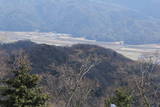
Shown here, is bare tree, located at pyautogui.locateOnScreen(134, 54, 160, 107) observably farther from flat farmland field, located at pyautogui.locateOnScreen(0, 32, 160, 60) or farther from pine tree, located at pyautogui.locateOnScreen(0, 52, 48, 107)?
flat farmland field, located at pyautogui.locateOnScreen(0, 32, 160, 60)

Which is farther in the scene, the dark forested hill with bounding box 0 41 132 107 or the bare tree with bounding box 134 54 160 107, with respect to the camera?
the dark forested hill with bounding box 0 41 132 107

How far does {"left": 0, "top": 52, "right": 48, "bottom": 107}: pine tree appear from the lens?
45.0ft

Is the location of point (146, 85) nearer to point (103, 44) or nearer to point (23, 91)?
point (23, 91)

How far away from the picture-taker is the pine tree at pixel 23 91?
13.7 meters

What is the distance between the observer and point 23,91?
45.2ft

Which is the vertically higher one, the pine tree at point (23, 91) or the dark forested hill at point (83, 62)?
the pine tree at point (23, 91)

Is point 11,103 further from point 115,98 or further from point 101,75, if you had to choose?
point 101,75

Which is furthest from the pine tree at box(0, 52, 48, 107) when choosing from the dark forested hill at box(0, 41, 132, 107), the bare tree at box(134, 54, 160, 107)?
the dark forested hill at box(0, 41, 132, 107)

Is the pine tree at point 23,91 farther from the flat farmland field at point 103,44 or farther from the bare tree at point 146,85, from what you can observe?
the flat farmland field at point 103,44

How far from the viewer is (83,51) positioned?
69188 mm

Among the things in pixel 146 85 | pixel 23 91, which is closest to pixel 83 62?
pixel 146 85

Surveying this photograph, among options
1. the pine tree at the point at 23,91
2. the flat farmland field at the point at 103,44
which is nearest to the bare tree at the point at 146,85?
the pine tree at the point at 23,91

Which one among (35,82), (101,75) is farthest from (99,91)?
(35,82)

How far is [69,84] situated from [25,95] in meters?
14.4
